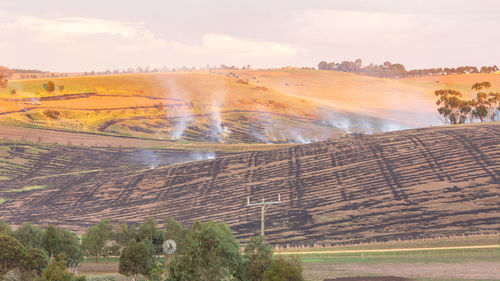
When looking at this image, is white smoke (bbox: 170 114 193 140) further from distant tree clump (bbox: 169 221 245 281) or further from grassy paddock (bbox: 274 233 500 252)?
distant tree clump (bbox: 169 221 245 281)

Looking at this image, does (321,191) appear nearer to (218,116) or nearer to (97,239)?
(97,239)

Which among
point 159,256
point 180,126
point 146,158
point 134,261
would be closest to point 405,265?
point 134,261

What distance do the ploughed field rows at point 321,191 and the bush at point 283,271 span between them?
27.1 metres

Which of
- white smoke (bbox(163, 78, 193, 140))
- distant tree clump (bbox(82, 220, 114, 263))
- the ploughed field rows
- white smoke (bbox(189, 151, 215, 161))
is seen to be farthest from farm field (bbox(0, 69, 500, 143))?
distant tree clump (bbox(82, 220, 114, 263))

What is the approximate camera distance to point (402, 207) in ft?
226

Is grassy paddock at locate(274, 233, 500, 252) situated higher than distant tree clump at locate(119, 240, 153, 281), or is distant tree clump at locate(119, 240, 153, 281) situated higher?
distant tree clump at locate(119, 240, 153, 281)

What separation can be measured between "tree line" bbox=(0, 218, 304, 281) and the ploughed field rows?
1600 centimetres

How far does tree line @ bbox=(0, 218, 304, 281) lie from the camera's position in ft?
120

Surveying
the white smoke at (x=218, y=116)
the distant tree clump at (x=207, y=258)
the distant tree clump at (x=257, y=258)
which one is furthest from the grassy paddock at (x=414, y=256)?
the white smoke at (x=218, y=116)

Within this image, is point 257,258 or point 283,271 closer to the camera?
point 283,271

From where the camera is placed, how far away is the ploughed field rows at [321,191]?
65875 millimetres

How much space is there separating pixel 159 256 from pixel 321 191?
2647 cm

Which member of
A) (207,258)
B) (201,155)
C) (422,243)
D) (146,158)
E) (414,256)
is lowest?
(146,158)

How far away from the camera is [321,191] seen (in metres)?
79.5
